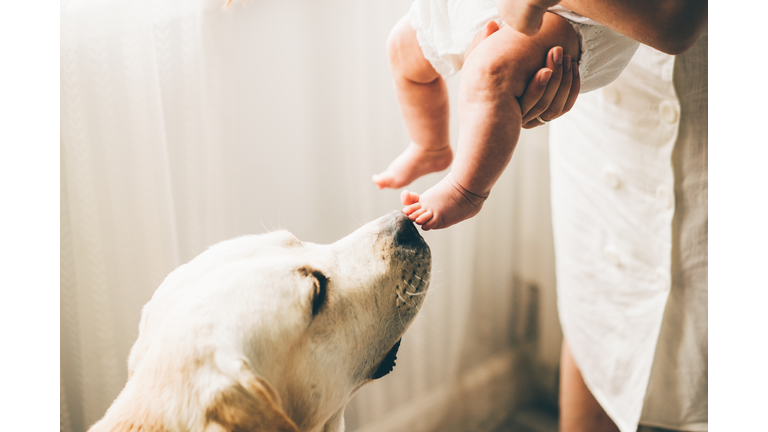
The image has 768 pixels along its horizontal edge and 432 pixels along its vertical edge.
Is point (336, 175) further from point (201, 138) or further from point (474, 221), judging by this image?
point (474, 221)

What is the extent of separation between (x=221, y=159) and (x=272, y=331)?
52cm

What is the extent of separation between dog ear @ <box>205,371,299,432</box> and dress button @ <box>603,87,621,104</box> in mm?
725

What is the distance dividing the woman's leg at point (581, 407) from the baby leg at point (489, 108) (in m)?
0.75

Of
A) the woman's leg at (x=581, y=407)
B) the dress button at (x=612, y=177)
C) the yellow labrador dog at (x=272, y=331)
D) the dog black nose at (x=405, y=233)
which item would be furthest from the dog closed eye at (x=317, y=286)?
the woman's leg at (x=581, y=407)

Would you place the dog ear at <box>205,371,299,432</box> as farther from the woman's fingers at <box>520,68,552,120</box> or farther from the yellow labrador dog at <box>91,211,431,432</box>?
the woman's fingers at <box>520,68,552,120</box>

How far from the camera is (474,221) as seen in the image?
58.3 inches

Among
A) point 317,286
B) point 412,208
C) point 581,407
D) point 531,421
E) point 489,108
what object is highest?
point 489,108

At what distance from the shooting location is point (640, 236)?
0.85 m

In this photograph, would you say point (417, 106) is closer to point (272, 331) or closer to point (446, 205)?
point (446, 205)

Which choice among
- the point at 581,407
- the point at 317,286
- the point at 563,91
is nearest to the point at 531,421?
the point at 581,407

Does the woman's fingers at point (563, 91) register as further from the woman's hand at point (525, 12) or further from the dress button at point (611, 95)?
the dress button at point (611, 95)

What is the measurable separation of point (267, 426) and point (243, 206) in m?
0.66

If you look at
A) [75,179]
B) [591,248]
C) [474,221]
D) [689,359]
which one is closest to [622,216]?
[591,248]

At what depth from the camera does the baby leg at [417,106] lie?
67 cm
